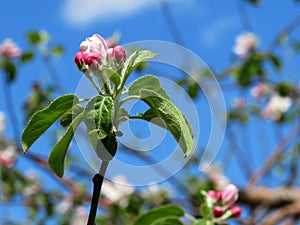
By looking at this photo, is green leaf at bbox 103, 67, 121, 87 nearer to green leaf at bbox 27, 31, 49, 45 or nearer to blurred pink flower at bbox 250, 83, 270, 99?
green leaf at bbox 27, 31, 49, 45

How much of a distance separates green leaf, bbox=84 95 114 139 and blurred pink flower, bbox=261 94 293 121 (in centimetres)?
420

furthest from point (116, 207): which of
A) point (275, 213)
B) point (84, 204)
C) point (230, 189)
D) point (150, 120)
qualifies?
point (150, 120)

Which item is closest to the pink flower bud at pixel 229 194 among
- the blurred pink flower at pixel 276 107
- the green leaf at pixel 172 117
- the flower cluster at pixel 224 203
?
the flower cluster at pixel 224 203

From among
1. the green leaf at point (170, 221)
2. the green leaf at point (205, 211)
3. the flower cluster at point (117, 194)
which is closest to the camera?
the green leaf at point (170, 221)

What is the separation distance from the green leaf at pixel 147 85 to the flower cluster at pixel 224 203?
1.67 ft

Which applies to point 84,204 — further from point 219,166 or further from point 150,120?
point 150,120

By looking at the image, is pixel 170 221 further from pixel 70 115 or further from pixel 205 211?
pixel 70 115

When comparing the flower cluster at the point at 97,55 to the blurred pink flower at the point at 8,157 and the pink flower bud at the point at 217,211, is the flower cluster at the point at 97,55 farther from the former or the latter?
the blurred pink flower at the point at 8,157

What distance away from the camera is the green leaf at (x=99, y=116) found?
0.73 metres

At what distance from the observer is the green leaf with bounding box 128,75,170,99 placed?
80cm

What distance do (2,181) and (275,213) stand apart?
77.6 inches

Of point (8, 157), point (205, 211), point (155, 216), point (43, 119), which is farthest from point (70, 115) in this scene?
point (8, 157)

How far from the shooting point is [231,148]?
4.85 m

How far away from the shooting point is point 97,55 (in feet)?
2.69
